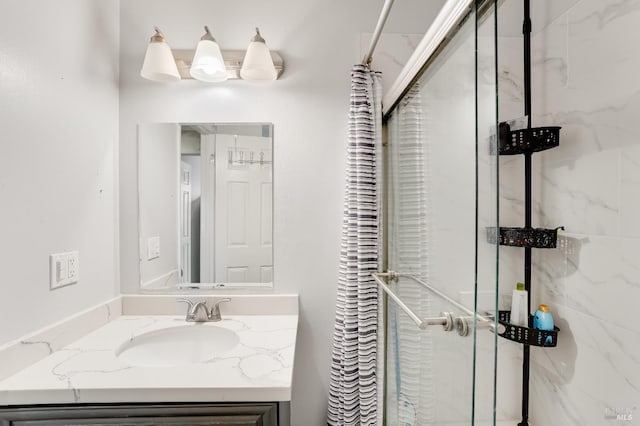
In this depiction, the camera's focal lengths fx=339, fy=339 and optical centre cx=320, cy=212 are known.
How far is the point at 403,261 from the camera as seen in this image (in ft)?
3.84

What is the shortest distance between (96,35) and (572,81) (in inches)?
69.8

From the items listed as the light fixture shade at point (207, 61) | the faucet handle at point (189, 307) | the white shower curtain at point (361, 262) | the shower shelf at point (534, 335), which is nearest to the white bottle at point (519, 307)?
the shower shelf at point (534, 335)

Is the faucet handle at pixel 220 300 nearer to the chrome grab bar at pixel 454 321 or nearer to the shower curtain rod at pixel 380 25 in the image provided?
the chrome grab bar at pixel 454 321

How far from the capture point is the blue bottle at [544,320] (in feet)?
3.78

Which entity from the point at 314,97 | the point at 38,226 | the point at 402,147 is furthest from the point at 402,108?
the point at 38,226

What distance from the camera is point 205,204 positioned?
59.8 inches

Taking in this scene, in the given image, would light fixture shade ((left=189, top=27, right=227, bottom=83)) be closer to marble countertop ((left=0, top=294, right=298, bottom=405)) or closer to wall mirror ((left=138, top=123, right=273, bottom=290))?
wall mirror ((left=138, top=123, right=273, bottom=290))

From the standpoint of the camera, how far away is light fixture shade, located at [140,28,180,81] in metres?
1.38

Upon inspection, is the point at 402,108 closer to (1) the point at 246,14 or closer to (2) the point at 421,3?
(2) the point at 421,3

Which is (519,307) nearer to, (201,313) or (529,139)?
(529,139)

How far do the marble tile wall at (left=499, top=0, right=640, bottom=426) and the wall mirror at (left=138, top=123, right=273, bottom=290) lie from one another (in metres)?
0.98

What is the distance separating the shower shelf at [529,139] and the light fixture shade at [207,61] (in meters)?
1.13

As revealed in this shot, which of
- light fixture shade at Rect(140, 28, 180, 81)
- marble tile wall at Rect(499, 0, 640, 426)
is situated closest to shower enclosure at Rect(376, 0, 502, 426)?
marble tile wall at Rect(499, 0, 640, 426)

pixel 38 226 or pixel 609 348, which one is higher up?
pixel 38 226
